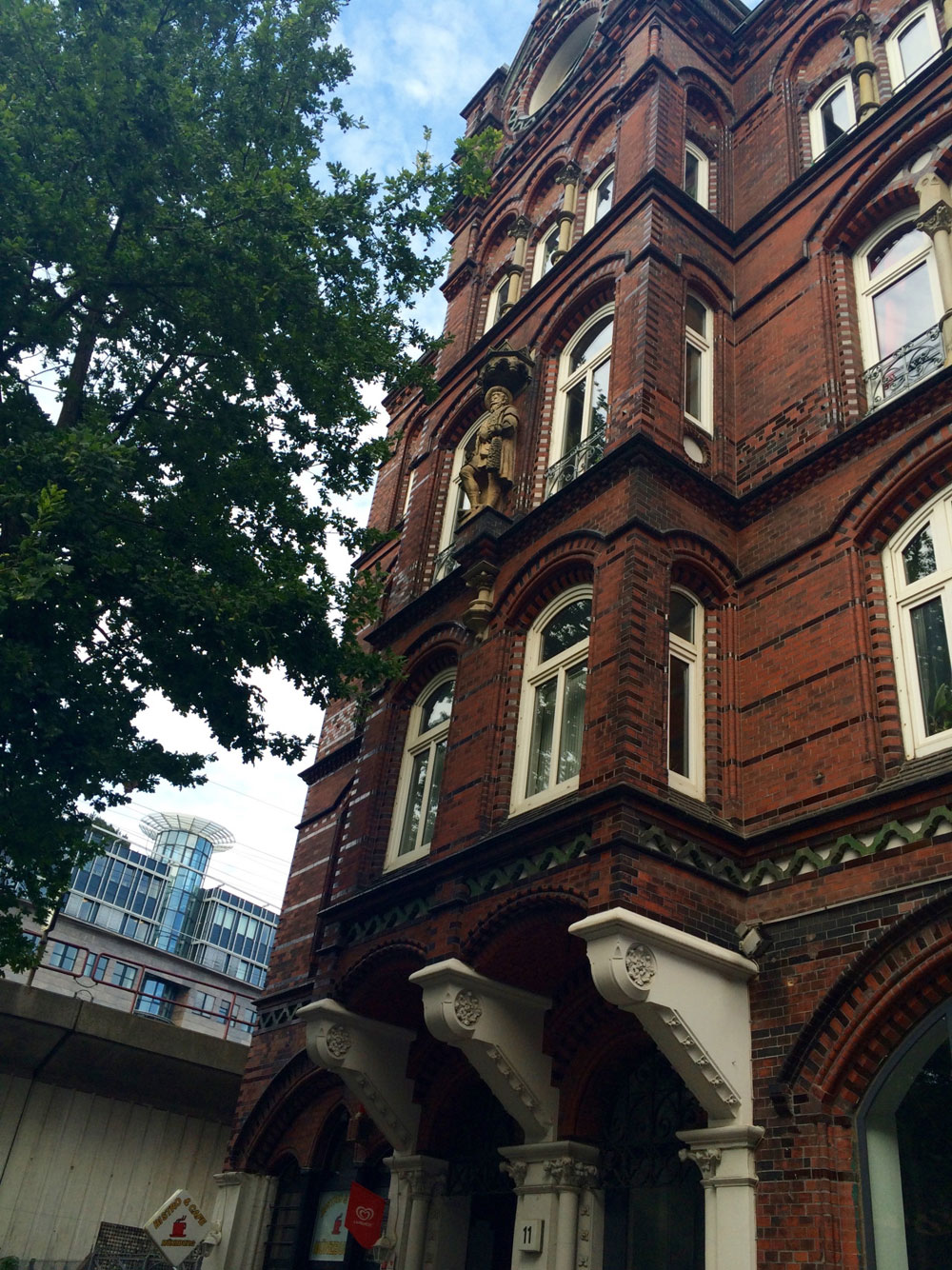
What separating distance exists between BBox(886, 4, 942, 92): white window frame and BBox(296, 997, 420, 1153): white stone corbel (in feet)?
42.3

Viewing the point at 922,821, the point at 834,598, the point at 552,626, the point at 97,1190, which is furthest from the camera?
the point at 97,1190

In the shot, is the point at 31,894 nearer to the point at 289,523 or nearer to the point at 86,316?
the point at 289,523

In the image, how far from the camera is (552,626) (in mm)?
11930

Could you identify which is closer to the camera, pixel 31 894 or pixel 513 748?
pixel 31 894

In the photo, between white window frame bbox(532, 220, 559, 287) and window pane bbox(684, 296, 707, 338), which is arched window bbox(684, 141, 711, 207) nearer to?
window pane bbox(684, 296, 707, 338)

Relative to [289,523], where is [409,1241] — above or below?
below

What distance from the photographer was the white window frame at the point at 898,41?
44.0ft

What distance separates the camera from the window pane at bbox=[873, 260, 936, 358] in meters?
11.3

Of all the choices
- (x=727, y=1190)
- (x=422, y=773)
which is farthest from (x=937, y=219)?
(x=727, y=1190)

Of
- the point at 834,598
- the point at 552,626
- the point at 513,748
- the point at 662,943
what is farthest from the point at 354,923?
the point at 834,598

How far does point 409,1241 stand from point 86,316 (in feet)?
33.7

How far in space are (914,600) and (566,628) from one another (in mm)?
3603

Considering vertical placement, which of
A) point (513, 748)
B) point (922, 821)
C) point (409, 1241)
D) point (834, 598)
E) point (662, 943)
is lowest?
point (409, 1241)

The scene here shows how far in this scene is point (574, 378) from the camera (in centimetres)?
1430
